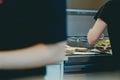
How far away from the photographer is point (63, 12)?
56cm

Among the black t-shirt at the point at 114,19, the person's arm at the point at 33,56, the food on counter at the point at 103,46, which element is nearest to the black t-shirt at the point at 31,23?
the person's arm at the point at 33,56

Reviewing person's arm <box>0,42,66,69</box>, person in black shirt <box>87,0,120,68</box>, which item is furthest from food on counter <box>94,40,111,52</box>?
person's arm <box>0,42,66,69</box>

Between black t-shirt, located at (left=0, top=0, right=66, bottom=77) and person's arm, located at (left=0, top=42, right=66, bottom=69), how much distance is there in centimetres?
1

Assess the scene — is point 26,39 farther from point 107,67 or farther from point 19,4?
point 107,67

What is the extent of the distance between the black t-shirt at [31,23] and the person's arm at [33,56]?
0.5 inches

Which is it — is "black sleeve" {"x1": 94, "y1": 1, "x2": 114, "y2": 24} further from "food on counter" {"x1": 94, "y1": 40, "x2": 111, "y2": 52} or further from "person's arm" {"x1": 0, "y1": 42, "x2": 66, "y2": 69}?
"person's arm" {"x1": 0, "y1": 42, "x2": 66, "y2": 69}

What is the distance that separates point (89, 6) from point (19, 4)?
184 centimetres

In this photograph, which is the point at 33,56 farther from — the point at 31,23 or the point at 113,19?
the point at 113,19

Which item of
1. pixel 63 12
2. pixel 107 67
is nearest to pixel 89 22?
pixel 107 67

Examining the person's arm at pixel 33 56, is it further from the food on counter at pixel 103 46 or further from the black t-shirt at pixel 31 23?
the food on counter at pixel 103 46

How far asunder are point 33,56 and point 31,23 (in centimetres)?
Result: 7

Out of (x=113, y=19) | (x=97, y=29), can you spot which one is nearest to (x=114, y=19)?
(x=113, y=19)

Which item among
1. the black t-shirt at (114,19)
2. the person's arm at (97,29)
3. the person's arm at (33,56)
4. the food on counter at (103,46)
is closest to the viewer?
the person's arm at (33,56)

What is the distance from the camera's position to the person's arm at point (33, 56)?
52 centimetres
